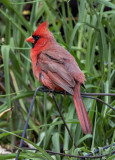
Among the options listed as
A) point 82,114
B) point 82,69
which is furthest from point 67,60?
point 82,114

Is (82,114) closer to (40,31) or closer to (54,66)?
(54,66)

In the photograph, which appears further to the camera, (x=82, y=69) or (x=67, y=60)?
(x=82, y=69)

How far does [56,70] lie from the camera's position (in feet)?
7.13

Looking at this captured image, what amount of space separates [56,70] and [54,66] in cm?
5

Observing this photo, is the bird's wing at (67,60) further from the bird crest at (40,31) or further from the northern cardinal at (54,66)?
the bird crest at (40,31)

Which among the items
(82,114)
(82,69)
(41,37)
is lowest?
(82,114)

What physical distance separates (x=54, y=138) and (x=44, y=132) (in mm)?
156

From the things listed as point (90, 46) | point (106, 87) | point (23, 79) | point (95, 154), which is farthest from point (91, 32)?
point (95, 154)

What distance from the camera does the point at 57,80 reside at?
6.89 feet

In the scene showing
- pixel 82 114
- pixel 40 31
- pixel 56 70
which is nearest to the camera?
pixel 82 114

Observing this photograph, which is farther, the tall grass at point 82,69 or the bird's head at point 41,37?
the bird's head at point 41,37

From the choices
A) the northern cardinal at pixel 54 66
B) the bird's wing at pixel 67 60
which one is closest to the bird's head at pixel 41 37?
the northern cardinal at pixel 54 66

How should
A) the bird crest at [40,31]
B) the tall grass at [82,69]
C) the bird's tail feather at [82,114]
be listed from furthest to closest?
1. the bird crest at [40,31]
2. the tall grass at [82,69]
3. the bird's tail feather at [82,114]

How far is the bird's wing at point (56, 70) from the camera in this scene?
204cm
